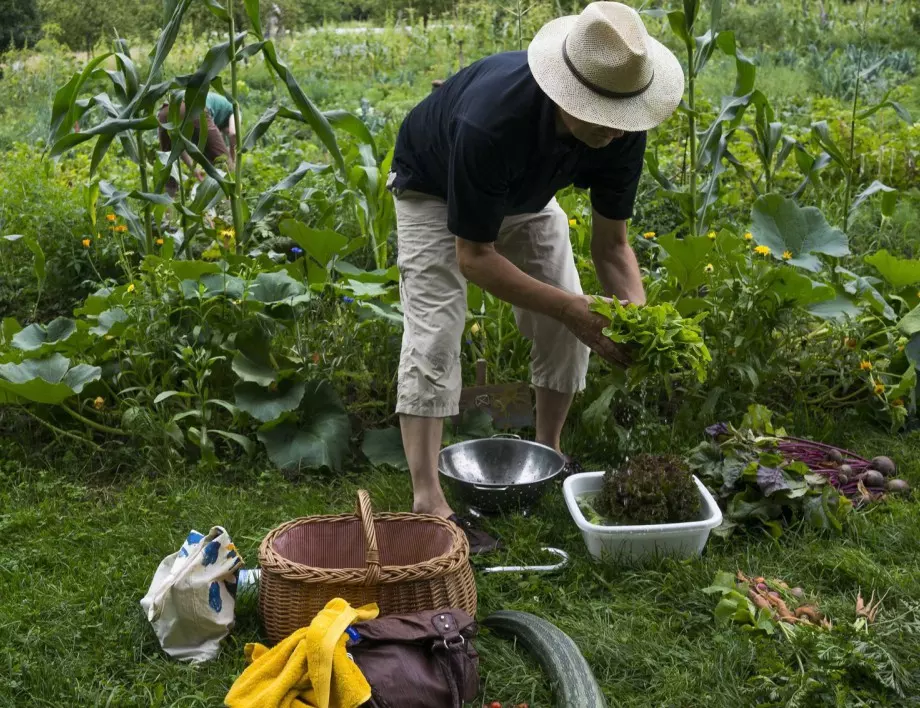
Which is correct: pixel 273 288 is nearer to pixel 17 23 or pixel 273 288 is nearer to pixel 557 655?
pixel 557 655

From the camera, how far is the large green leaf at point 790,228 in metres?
3.79

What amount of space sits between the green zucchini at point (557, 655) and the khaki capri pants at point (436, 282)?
767mm

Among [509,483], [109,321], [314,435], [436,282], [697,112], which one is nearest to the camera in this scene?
[436,282]

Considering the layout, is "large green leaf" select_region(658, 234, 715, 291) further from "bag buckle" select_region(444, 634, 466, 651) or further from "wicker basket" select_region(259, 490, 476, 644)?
"bag buckle" select_region(444, 634, 466, 651)

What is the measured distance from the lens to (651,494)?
2893 millimetres

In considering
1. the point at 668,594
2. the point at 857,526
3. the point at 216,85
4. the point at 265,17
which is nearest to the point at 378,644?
the point at 668,594

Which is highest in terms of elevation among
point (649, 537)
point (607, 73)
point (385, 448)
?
point (607, 73)

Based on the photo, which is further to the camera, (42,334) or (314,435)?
(42,334)

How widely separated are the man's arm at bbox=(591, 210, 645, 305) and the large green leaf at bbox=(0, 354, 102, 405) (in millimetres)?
1813

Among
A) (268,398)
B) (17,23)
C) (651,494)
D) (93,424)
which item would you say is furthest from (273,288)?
(17,23)

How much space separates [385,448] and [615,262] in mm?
1058

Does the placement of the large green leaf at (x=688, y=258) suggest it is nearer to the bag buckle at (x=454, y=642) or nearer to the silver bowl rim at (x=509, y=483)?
the silver bowl rim at (x=509, y=483)

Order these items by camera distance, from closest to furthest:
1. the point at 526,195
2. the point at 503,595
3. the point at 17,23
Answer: the point at 503,595
the point at 526,195
the point at 17,23

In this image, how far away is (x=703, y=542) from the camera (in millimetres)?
2928
